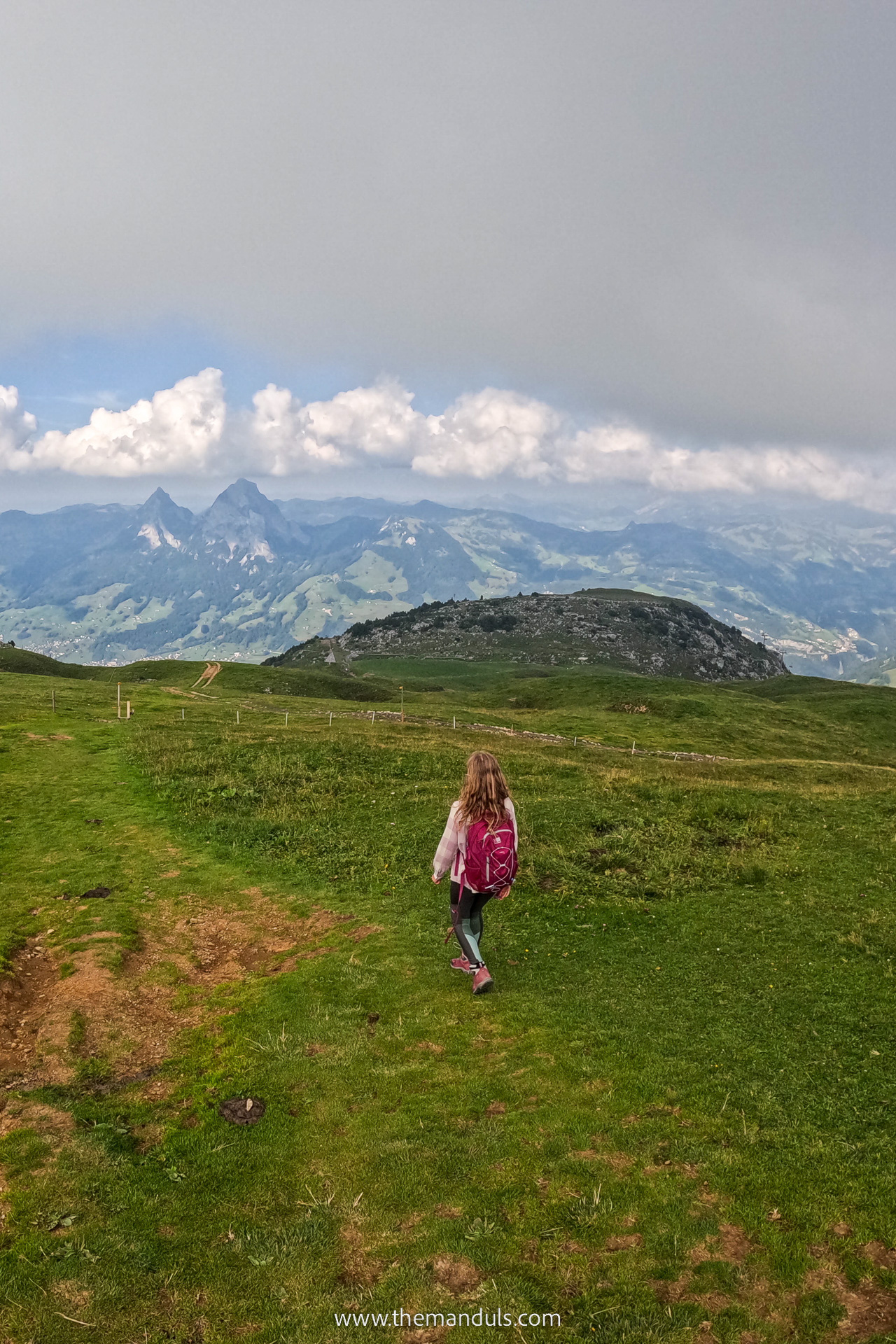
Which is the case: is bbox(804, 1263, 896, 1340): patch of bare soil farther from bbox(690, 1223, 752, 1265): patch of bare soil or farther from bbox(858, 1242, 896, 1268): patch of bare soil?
bbox(690, 1223, 752, 1265): patch of bare soil

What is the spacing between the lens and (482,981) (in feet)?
46.1

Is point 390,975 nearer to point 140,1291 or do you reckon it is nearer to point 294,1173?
point 294,1173

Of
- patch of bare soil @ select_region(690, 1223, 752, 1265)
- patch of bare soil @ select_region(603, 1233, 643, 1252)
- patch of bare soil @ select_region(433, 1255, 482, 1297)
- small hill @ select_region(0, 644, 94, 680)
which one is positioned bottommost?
patch of bare soil @ select_region(433, 1255, 482, 1297)

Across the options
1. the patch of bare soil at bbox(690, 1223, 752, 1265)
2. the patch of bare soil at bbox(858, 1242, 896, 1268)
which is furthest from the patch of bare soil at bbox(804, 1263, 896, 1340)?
the patch of bare soil at bbox(690, 1223, 752, 1265)

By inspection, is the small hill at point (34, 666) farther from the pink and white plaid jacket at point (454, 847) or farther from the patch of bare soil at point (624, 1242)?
the patch of bare soil at point (624, 1242)

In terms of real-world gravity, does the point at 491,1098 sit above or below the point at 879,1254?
below

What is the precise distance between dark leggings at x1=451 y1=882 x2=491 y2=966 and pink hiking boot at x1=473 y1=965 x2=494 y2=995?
193mm

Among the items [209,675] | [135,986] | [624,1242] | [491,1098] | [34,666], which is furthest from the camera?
[34,666]

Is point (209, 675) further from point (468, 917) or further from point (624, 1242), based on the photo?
point (624, 1242)

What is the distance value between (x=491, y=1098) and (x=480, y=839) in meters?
4.29

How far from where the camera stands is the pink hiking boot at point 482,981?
14070 millimetres

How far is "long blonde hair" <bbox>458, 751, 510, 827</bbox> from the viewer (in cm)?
1289

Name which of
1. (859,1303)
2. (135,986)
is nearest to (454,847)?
(859,1303)

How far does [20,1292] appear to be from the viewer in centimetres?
715
